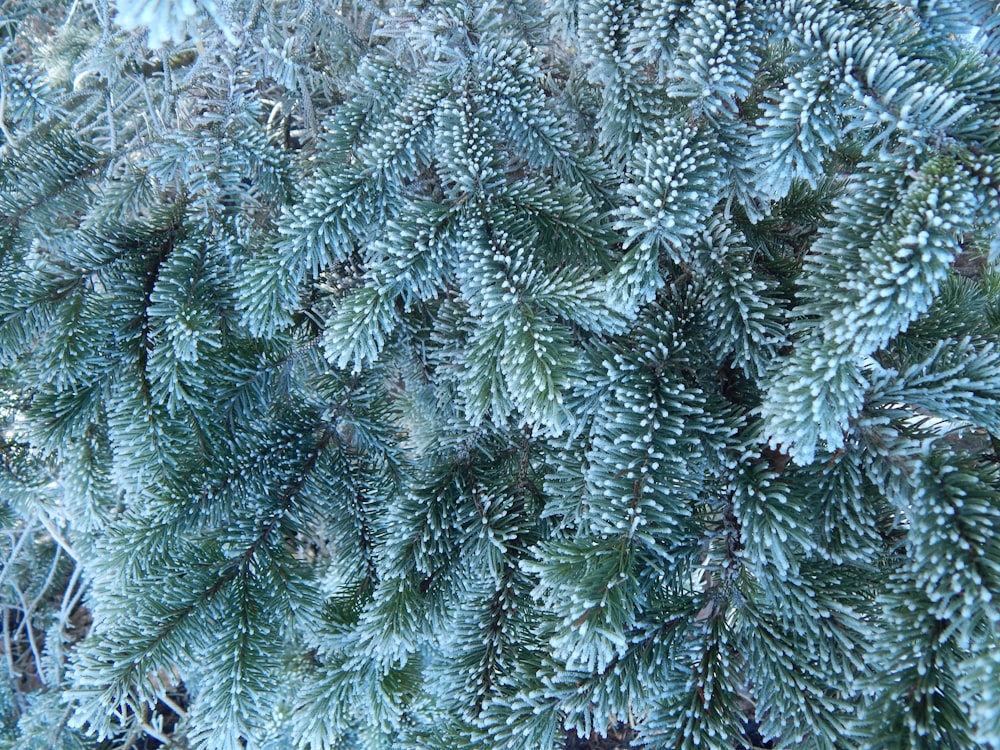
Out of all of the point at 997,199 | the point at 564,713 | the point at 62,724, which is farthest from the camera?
the point at 62,724

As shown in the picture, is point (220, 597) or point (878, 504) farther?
point (220, 597)

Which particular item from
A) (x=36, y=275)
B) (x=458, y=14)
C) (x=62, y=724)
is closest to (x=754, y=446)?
(x=458, y=14)

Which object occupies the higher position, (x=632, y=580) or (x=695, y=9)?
(x=695, y=9)

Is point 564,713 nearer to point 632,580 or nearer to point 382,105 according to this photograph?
point 632,580

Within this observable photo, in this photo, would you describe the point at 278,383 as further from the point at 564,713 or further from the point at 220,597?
the point at 564,713

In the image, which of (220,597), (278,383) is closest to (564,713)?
(220,597)

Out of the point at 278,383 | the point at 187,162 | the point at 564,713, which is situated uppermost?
the point at 187,162

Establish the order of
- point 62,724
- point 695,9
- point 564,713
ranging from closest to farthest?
1. point 695,9
2. point 564,713
3. point 62,724
